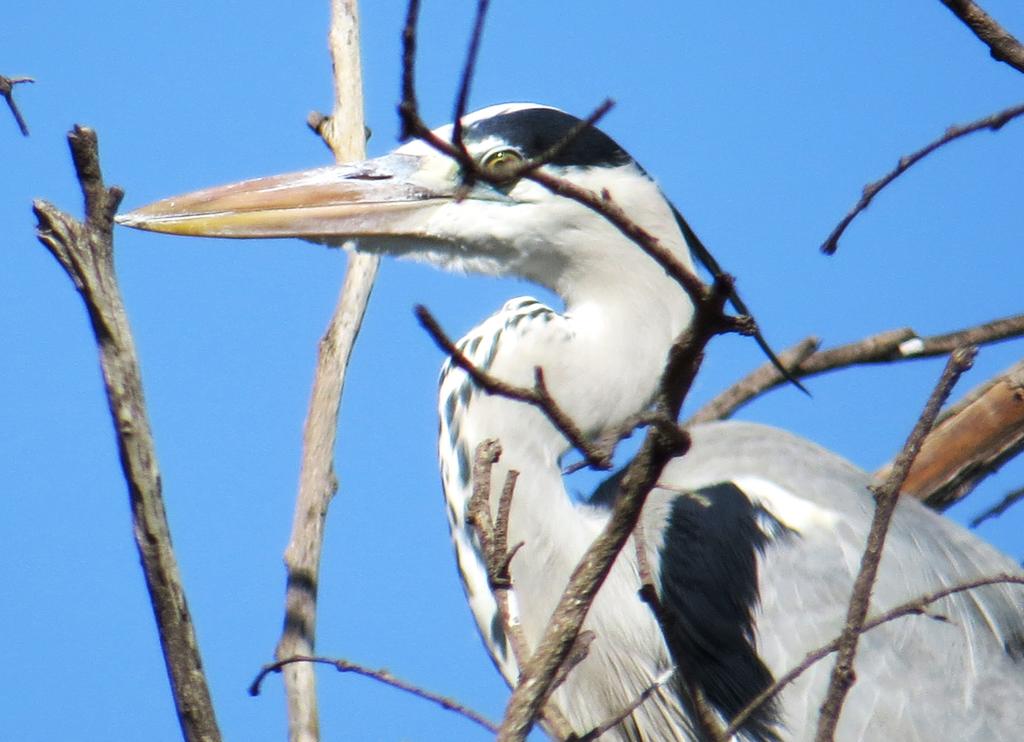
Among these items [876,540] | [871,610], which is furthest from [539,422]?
[876,540]

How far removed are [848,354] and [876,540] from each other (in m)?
1.42

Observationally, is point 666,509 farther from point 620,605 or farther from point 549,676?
point 549,676

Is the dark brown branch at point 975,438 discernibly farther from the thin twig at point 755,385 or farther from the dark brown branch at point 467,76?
the dark brown branch at point 467,76

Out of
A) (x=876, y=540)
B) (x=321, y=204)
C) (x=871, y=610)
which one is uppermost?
(x=321, y=204)

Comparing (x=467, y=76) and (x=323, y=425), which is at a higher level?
(x=323, y=425)

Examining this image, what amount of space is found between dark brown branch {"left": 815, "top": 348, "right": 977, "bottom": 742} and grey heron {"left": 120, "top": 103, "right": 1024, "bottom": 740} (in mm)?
1053

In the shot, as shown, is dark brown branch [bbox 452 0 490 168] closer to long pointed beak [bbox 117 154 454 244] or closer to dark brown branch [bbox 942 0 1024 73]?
dark brown branch [bbox 942 0 1024 73]

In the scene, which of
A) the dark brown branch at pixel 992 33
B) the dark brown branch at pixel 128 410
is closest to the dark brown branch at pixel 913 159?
the dark brown branch at pixel 992 33

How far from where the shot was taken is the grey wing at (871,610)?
7.79 feet

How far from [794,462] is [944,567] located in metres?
0.34

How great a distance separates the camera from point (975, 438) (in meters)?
2.70

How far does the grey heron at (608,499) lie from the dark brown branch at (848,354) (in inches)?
12.0

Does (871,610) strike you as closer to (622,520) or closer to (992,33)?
(992,33)

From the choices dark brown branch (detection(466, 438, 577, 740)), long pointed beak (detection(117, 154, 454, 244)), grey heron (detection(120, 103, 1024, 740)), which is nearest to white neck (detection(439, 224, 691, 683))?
grey heron (detection(120, 103, 1024, 740))
